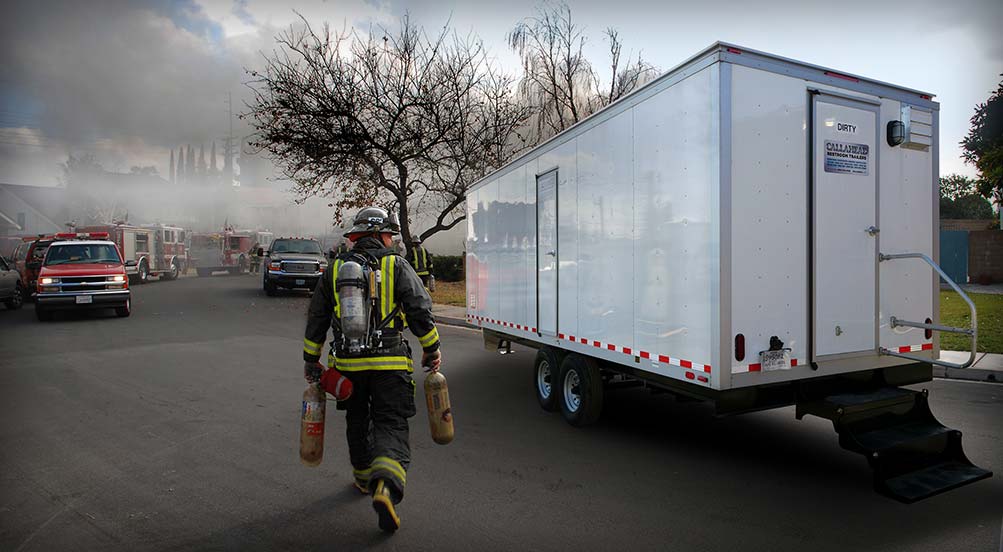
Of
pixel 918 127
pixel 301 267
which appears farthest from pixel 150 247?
pixel 918 127

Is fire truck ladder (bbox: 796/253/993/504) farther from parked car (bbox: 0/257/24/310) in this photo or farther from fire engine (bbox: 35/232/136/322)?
parked car (bbox: 0/257/24/310)

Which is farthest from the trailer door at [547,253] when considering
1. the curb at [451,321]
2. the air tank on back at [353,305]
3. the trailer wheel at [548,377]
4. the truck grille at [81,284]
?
the truck grille at [81,284]

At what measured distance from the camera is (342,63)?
2025 cm

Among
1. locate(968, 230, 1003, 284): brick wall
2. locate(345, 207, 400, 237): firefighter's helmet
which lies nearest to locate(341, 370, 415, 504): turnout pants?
locate(345, 207, 400, 237): firefighter's helmet

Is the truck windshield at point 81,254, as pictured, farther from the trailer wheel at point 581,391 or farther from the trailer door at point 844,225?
the trailer door at point 844,225

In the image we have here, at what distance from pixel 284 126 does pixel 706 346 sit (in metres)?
18.7

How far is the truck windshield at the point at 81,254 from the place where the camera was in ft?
47.3

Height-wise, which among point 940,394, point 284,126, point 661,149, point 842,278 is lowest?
point 940,394

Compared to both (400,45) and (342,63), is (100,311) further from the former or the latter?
(400,45)

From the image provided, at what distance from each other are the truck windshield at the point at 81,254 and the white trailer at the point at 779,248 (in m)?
14.8

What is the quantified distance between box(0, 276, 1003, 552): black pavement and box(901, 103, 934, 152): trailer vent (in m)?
2.66

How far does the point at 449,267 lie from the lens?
2611 cm

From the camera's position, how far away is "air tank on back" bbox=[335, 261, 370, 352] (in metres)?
3.65

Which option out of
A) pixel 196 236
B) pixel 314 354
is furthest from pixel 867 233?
pixel 196 236
